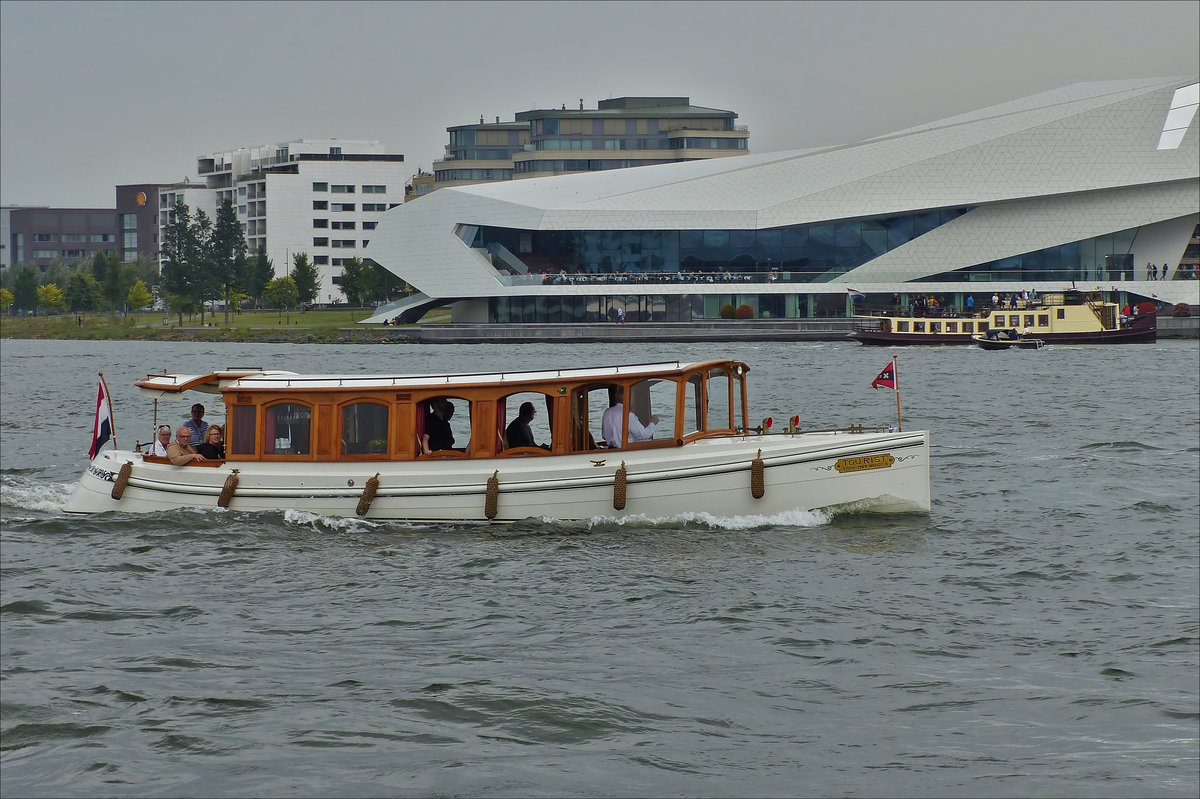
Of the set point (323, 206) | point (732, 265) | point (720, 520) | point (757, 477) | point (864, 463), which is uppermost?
point (323, 206)

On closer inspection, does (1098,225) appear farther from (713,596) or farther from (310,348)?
(713,596)

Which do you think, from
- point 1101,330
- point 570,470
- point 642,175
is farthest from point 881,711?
point 642,175

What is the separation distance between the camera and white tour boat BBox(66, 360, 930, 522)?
19219 mm

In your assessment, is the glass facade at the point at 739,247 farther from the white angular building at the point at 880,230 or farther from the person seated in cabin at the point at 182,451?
the person seated in cabin at the point at 182,451

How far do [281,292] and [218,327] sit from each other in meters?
21.4

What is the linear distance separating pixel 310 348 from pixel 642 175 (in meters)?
33.6

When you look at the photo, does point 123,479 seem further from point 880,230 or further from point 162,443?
point 880,230

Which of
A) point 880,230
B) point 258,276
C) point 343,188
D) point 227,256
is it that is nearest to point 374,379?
point 880,230

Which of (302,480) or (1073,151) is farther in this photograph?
(1073,151)

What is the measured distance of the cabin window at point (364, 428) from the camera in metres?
20.2

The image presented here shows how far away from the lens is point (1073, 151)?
95.0 meters

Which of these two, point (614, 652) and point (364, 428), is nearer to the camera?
point (614, 652)

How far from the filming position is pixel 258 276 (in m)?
129

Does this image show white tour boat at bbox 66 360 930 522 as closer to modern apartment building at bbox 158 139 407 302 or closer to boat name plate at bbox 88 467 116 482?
boat name plate at bbox 88 467 116 482
